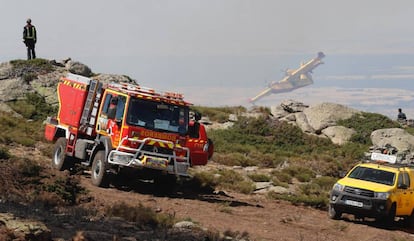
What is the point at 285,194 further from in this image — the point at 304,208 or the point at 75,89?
the point at 75,89

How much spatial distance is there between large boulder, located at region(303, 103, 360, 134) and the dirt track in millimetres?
21268

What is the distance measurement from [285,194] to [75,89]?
25.4 ft

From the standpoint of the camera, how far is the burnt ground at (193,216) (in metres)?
11.5

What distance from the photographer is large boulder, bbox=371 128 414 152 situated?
1462 inches

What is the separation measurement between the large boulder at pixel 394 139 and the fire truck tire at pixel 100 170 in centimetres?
2295

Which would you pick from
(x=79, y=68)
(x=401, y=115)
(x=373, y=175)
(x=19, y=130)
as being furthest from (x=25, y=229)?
(x=401, y=115)

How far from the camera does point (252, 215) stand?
1703 cm

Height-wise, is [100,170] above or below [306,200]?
above

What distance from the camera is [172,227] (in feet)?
42.7

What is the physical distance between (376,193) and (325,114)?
79.7ft

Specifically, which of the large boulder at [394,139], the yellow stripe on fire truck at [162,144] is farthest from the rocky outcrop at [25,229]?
the large boulder at [394,139]

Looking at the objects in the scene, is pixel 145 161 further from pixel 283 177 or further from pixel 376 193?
pixel 283 177

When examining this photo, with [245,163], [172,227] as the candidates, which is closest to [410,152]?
[245,163]

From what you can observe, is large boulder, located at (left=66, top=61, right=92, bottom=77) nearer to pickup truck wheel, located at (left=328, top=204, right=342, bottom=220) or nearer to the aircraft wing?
pickup truck wheel, located at (left=328, top=204, right=342, bottom=220)
